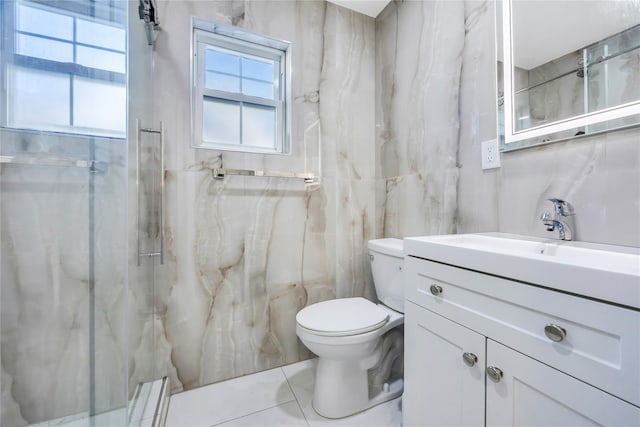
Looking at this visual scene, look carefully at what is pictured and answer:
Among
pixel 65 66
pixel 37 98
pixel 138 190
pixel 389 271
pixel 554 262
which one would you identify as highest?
pixel 65 66

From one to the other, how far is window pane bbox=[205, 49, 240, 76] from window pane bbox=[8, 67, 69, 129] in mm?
772

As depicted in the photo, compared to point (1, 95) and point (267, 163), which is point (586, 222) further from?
point (1, 95)

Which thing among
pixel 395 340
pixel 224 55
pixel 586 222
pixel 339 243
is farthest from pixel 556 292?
pixel 224 55

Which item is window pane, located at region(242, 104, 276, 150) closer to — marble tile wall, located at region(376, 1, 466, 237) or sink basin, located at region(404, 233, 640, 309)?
marble tile wall, located at region(376, 1, 466, 237)

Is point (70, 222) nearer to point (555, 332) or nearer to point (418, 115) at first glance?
point (555, 332)

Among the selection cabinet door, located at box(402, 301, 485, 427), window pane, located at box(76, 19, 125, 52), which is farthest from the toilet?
window pane, located at box(76, 19, 125, 52)

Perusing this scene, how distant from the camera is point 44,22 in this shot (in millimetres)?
922

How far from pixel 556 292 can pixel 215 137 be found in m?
1.63

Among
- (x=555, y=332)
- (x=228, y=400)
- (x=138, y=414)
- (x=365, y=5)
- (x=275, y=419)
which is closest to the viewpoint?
A: (x=555, y=332)

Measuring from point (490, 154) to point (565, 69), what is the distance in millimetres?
350

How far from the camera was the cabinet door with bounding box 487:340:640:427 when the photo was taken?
49 cm

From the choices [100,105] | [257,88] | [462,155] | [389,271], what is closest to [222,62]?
[257,88]

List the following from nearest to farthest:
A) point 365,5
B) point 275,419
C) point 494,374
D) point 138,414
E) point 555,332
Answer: point 555,332, point 494,374, point 138,414, point 275,419, point 365,5

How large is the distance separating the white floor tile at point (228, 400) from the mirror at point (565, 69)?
5.21 feet
